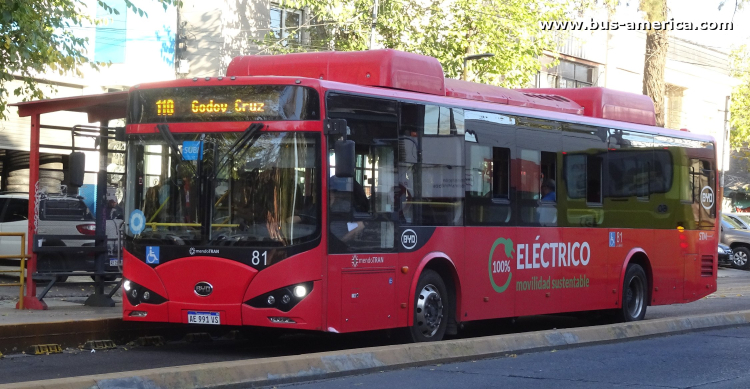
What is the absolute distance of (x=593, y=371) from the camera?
9836mm

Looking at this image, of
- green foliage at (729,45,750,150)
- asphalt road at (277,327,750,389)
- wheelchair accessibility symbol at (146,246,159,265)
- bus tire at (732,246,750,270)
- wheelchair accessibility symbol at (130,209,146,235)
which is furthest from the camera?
green foliage at (729,45,750,150)

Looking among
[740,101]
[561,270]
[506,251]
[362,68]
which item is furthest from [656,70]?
[740,101]

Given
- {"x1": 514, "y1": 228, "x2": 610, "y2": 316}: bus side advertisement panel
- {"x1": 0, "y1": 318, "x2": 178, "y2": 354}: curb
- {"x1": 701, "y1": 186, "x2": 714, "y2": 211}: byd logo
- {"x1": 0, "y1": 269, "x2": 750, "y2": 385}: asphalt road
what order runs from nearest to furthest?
{"x1": 0, "y1": 269, "x2": 750, "y2": 385}: asphalt road
{"x1": 0, "y1": 318, "x2": 178, "y2": 354}: curb
{"x1": 514, "y1": 228, "x2": 610, "y2": 316}: bus side advertisement panel
{"x1": 701, "y1": 186, "x2": 714, "y2": 211}: byd logo

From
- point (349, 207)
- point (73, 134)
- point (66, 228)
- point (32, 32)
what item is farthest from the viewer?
point (32, 32)

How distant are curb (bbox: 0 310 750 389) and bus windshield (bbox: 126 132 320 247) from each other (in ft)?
4.66

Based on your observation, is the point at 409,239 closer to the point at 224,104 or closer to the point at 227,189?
the point at 227,189

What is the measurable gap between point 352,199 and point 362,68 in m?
1.87

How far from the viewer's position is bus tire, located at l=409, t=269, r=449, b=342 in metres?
11.1

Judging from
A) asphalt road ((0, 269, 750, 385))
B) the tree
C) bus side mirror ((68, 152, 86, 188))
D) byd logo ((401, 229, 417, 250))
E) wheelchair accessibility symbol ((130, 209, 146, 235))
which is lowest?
asphalt road ((0, 269, 750, 385))

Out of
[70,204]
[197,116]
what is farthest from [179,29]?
[197,116]

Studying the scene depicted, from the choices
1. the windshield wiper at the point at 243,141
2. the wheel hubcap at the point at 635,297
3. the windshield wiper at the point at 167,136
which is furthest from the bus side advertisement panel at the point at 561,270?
the windshield wiper at the point at 167,136

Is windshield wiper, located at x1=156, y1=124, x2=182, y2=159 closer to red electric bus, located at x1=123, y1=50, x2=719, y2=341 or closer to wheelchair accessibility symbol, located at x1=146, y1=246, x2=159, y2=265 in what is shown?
red electric bus, located at x1=123, y1=50, x2=719, y2=341

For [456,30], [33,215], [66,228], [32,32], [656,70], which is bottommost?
[66,228]

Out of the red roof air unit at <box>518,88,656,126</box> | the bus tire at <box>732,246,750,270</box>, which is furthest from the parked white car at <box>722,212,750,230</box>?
the red roof air unit at <box>518,88,656,126</box>
